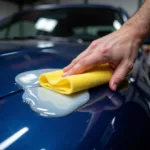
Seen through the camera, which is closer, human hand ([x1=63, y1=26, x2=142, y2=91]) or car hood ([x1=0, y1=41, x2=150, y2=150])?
car hood ([x1=0, y1=41, x2=150, y2=150])

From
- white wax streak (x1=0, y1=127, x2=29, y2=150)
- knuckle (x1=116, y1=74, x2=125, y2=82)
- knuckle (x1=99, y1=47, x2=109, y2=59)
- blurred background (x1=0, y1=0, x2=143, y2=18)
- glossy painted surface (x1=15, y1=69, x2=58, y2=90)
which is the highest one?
knuckle (x1=99, y1=47, x2=109, y2=59)

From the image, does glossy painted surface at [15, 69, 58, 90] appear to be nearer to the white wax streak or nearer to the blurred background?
the white wax streak

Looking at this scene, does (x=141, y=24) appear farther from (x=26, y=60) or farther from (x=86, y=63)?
(x=26, y=60)

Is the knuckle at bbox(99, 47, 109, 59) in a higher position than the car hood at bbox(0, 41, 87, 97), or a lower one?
higher

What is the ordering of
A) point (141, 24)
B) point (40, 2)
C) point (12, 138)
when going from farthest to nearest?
point (40, 2)
point (141, 24)
point (12, 138)

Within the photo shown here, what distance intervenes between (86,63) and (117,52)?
11cm

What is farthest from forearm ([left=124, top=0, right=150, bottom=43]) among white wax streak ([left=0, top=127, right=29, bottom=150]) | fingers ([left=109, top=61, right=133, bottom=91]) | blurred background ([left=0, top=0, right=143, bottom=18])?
blurred background ([left=0, top=0, right=143, bottom=18])

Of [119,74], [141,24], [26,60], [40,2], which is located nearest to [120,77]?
[119,74]

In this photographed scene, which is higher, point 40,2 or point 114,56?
point 114,56

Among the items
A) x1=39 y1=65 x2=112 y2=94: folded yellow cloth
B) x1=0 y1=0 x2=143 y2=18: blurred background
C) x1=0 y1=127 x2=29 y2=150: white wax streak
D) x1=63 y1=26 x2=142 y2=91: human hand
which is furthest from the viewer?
x1=0 y1=0 x2=143 y2=18: blurred background

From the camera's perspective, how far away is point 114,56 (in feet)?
2.49

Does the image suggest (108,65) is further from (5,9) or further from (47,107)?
(5,9)

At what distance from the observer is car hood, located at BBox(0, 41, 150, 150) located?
49 centimetres

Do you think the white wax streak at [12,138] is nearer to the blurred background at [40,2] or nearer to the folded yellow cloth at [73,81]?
the folded yellow cloth at [73,81]
